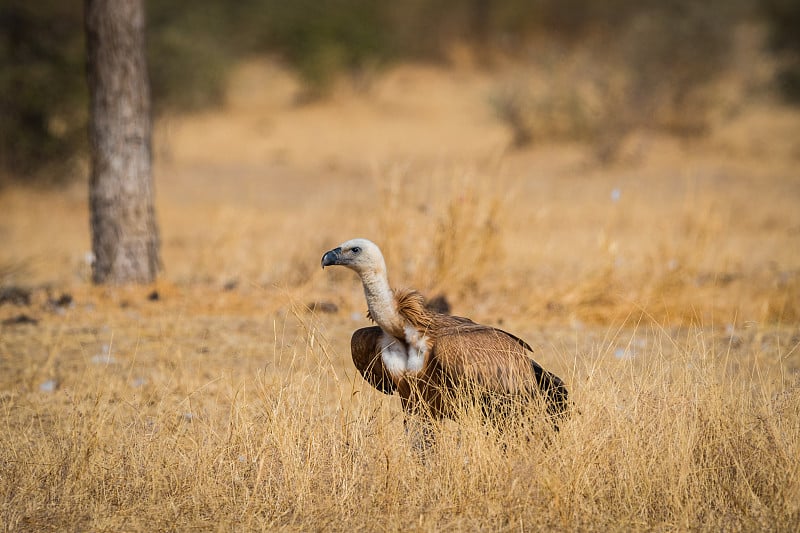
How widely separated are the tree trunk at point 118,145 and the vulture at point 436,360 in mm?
3555

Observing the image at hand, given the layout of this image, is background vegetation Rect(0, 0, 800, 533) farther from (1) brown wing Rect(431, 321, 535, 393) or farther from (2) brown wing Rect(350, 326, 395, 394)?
(1) brown wing Rect(431, 321, 535, 393)

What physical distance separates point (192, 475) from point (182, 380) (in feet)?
4.42

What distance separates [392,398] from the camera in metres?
4.50

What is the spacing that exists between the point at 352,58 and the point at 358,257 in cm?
2308

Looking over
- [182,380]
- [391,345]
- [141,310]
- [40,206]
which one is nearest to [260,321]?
[141,310]

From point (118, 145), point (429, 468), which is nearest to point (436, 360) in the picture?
point (429, 468)

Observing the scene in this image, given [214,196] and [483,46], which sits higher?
[483,46]

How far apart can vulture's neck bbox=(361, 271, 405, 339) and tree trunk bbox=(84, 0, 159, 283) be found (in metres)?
3.62

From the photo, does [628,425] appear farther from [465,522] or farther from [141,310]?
[141,310]

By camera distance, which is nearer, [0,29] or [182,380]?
[182,380]

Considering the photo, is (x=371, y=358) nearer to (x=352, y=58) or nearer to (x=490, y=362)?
(x=490, y=362)

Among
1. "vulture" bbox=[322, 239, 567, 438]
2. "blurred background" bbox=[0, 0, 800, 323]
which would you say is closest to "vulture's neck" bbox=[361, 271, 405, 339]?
"vulture" bbox=[322, 239, 567, 438]

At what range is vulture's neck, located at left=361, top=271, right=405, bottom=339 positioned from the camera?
3.79 m

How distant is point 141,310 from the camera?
6445 mm
